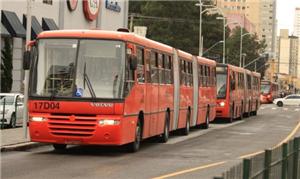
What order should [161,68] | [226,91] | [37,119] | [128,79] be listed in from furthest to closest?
[226,91] → [161,68] → [128,79] → [37,119]

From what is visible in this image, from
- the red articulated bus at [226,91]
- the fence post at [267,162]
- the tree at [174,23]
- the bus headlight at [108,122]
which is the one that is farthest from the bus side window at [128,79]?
the tree at [174,23]

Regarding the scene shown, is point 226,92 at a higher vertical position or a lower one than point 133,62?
lower

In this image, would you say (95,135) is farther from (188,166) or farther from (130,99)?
(188,166)

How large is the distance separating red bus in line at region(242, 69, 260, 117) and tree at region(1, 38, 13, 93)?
13.9 metres

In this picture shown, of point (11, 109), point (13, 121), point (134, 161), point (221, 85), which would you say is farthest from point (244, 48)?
point (134, 161)

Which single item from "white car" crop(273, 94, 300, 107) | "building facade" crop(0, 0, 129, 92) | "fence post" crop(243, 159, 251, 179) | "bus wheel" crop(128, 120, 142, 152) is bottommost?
"white car" crop(273, 94, 300, 107)

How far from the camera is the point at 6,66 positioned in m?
39.9

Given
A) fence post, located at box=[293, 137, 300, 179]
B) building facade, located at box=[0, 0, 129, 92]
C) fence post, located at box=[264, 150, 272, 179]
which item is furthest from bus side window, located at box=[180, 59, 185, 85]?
fence post, located at box=[264, 150, 272, 179]

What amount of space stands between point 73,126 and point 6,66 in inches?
983

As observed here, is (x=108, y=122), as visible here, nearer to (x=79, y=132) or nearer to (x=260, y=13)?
(x=79, y=132)

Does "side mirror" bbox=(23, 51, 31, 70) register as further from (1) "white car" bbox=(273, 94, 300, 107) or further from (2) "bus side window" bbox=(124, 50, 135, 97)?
(1) "white car" bbox=(273, 94, 300, 107)

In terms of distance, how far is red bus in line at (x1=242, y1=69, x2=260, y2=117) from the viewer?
42.9 m

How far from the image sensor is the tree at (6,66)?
130 feet

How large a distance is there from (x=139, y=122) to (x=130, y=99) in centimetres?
143
